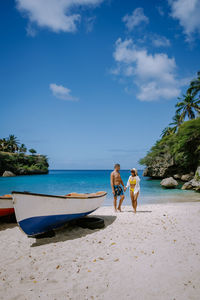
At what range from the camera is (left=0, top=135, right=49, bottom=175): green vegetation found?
60.5 meters

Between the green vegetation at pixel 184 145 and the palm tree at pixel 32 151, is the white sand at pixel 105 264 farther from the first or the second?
the palm tree at pixel 32 151

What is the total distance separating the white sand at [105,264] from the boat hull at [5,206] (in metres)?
0.88

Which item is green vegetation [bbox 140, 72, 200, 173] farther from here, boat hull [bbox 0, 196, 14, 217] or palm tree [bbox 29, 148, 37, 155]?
palm tree [bbox 29, 148, 37, 155]

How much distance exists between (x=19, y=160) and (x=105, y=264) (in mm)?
71824

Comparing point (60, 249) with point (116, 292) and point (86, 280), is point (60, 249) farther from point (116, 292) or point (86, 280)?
point (116, 292)

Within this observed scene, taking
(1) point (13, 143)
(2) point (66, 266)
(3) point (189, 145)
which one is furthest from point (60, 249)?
(1) point (13, 143)

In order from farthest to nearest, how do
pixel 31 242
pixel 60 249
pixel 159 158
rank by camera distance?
pixel 159 158 < pixel 31 242 < pixel 60 249

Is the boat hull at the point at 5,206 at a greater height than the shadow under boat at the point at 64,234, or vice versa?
the boat hull at the point at 5,206

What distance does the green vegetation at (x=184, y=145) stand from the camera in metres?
22.4

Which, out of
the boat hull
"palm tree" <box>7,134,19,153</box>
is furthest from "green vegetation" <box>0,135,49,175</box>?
the boat hull

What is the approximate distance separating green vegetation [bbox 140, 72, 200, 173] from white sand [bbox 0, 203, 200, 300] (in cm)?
1856

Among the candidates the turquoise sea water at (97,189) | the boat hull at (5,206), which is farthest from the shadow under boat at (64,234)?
the turquoise sea water at (97,189)

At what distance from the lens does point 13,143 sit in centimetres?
8469

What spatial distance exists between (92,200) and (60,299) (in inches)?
139
